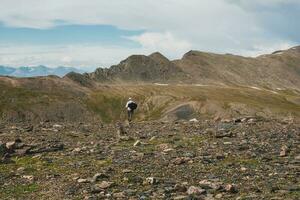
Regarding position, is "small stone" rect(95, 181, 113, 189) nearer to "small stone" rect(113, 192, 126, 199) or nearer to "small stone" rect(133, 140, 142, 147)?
"small stone" rect(113, 192, 126, 199)

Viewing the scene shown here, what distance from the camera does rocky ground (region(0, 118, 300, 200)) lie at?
20781 mm

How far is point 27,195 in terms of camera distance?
2144 centimetres

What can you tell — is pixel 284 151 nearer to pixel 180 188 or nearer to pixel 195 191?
pixel 180 188

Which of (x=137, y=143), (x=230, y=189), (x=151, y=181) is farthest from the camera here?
(x=137, y=143)

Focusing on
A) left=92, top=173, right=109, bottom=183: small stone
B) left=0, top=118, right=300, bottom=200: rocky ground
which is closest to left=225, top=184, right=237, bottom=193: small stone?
left=0, top=118, right=300, bottom=200: rocky ground

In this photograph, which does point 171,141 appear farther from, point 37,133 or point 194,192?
point 194,192

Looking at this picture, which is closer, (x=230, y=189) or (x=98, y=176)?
(x=230, y=189)

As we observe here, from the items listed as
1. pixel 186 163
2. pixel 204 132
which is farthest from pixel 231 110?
pixel 186 163

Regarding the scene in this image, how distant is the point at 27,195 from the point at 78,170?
456 centimetres

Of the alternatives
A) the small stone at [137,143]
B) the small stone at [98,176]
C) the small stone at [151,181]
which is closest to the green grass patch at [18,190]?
the small stone at [98,176]

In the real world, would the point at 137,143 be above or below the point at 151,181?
above

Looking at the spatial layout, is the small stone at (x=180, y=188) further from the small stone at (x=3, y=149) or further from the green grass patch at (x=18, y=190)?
the small stone at (x=3, y=149)

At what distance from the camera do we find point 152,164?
26.5 metres

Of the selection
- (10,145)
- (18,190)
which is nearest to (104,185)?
(18,190)
